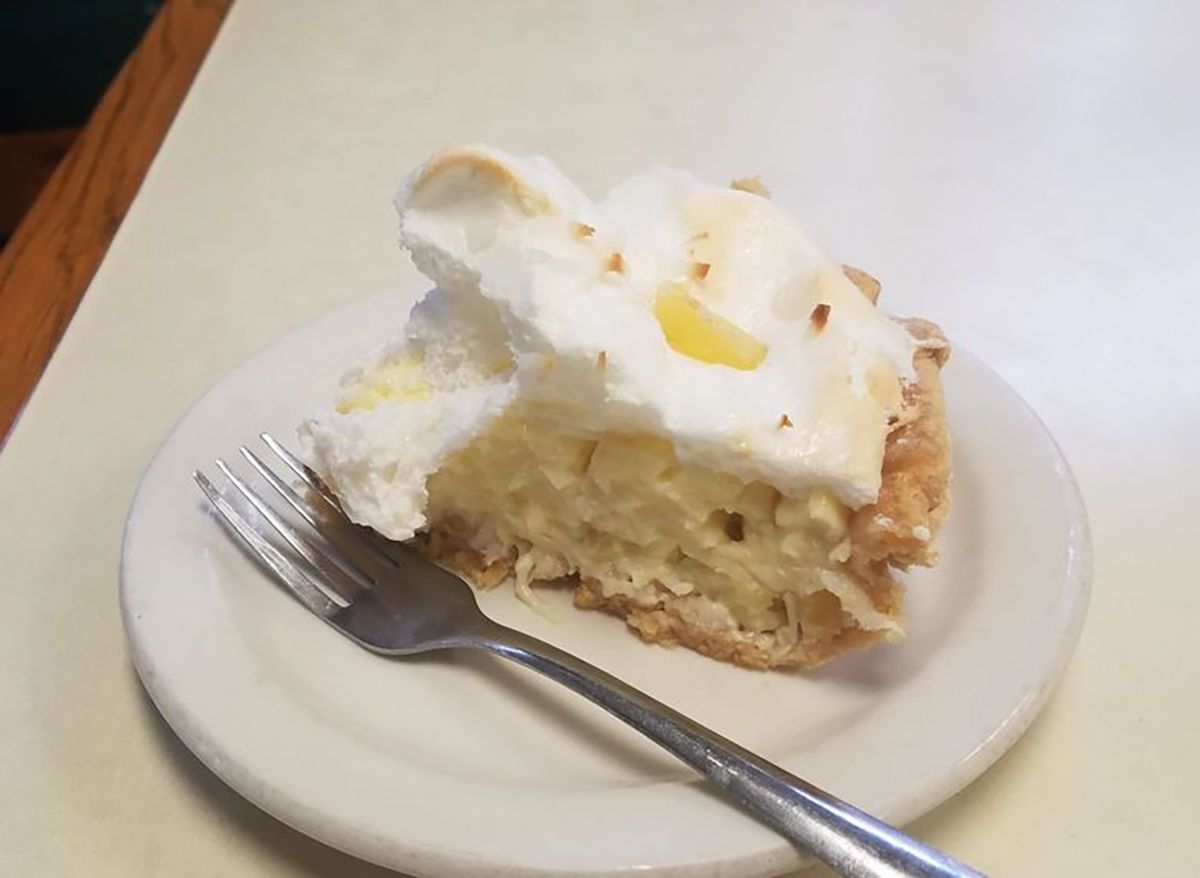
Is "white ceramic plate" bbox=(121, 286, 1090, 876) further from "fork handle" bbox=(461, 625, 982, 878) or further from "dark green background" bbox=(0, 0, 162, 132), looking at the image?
"dark green background" bbox=(0, 0, 162, 132)

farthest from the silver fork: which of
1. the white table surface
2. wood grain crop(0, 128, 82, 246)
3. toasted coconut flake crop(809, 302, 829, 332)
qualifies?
wood grain crop(0, 128, 82, 246)

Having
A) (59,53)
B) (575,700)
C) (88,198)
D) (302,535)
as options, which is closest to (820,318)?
(575,700)

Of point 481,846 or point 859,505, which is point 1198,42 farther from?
point 481,846

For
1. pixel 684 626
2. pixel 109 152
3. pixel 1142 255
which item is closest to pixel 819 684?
pixel 684 626

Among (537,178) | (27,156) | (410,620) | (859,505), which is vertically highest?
(537,178)

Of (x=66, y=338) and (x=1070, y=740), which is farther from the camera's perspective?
(x=66, y=338)

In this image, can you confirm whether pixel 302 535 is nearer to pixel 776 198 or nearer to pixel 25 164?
pixel 776 198
